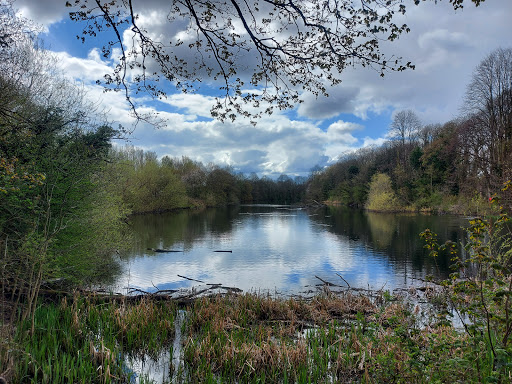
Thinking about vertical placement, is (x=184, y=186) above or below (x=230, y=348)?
above

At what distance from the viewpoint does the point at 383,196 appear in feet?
159

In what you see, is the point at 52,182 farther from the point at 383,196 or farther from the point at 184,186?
the point at 184,186

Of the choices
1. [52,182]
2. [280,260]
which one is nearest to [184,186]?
[280,260]

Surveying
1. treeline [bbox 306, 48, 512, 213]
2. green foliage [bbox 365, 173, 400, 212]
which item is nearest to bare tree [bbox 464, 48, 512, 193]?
treeline [bbox 306, 48, 512, 213]

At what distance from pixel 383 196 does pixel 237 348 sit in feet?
155

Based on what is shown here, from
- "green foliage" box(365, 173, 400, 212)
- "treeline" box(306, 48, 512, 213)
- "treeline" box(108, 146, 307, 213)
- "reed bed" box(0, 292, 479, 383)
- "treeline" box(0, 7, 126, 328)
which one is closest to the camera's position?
"reed bed" box(0, 292, 479, 383)

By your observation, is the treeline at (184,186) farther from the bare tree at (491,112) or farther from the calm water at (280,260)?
the bare tree at (491,112)

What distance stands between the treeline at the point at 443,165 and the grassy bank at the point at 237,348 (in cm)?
1005

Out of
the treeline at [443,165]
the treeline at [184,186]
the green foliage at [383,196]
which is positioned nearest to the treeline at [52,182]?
the treeline at [184,186]

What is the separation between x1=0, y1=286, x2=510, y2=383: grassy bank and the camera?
12.1ft

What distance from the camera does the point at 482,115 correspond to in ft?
99.8

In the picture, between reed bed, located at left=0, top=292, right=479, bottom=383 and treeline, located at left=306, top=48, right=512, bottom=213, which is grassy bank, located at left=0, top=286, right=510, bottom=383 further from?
treeline, located at left=306, top=48, right=512, bottom=213

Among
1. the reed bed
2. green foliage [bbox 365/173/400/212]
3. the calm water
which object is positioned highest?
green foliage [bbox 365/173/400/212]

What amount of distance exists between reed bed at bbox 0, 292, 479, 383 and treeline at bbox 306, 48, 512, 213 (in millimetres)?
10119
